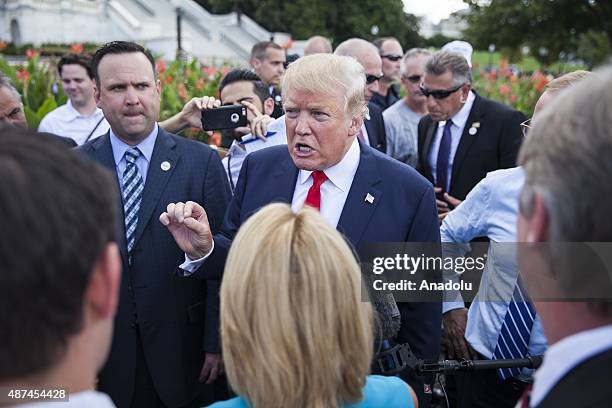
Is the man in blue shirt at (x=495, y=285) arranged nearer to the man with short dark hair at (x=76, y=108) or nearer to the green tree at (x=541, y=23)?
the man with short dark hair at (x=76, y=108)

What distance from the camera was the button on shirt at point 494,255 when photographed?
8.68 ft

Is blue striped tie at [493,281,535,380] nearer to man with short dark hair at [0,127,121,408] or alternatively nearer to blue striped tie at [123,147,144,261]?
blue striped tie at [123,147,144,261]

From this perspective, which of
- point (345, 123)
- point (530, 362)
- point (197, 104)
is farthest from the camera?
point (197, 104)

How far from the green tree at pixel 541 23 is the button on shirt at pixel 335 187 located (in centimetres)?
3008

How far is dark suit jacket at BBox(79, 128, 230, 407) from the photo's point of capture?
9.82 ft

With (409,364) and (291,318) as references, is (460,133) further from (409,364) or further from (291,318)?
(291,318)

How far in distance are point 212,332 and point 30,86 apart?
6.52m

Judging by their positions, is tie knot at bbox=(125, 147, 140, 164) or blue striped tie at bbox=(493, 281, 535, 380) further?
tie knot at bbox=(125, 147, 140, 164)

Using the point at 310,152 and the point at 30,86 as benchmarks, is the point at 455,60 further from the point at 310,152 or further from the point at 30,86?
the point at 30,86

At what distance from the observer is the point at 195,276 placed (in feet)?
8.97

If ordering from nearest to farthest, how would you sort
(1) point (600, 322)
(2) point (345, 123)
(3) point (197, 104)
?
(1) point (600, 322), (2) point (345, 123), (3) point (197, 104)

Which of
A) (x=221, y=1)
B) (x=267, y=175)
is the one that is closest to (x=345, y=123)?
(x=267, y=175)

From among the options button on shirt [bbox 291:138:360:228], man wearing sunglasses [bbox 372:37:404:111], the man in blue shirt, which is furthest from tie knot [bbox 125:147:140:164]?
man wearing sunglasses [bbox 372:37:404:111]

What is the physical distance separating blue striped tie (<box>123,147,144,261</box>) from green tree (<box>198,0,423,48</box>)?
34.4m
